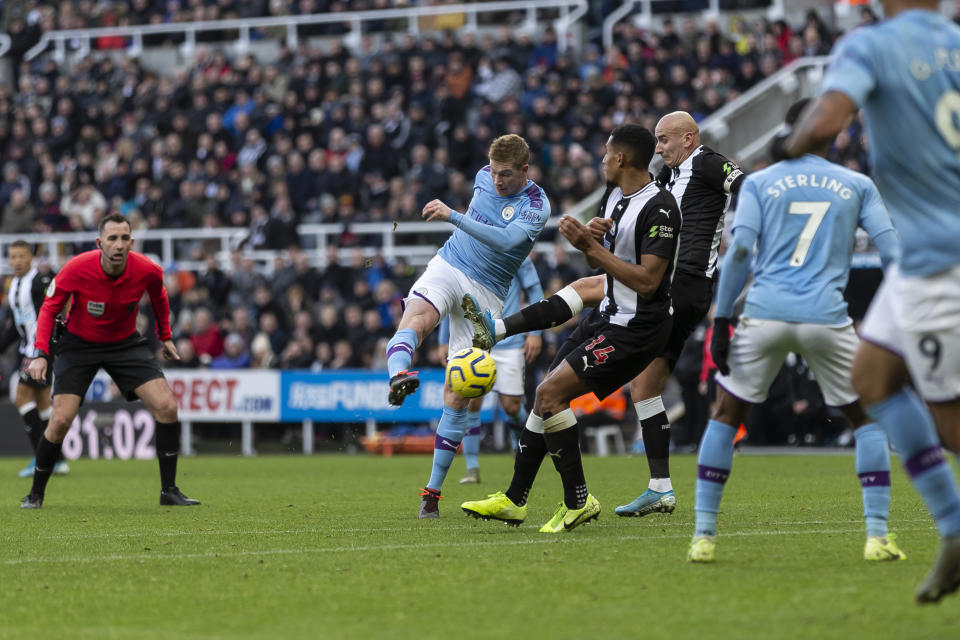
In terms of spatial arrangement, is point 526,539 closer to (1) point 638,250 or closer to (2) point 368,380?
(1) point 638,250

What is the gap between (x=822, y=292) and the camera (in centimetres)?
665

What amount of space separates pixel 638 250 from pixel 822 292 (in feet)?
5.58

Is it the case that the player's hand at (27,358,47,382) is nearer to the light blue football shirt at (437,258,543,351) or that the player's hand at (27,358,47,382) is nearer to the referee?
the referee

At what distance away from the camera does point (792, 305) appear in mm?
6613

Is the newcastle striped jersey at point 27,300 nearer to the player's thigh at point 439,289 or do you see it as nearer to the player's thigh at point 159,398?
the player's thigh at point 159,398

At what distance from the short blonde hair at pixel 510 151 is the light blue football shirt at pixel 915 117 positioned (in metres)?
4.35

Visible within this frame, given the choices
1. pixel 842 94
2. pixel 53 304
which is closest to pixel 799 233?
pixel 842 94

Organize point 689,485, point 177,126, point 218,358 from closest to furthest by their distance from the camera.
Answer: point 689,485 → point 218,358 → point 177,126

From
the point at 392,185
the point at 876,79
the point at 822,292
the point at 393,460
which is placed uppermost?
the point at 392,185

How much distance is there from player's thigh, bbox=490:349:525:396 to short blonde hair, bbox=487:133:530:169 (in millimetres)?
5066

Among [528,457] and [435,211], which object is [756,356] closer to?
[528,457]

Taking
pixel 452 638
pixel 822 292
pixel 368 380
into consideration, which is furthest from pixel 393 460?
pixel 452 638

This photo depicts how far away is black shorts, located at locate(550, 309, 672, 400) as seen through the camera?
8258 mm

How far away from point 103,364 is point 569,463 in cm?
479
